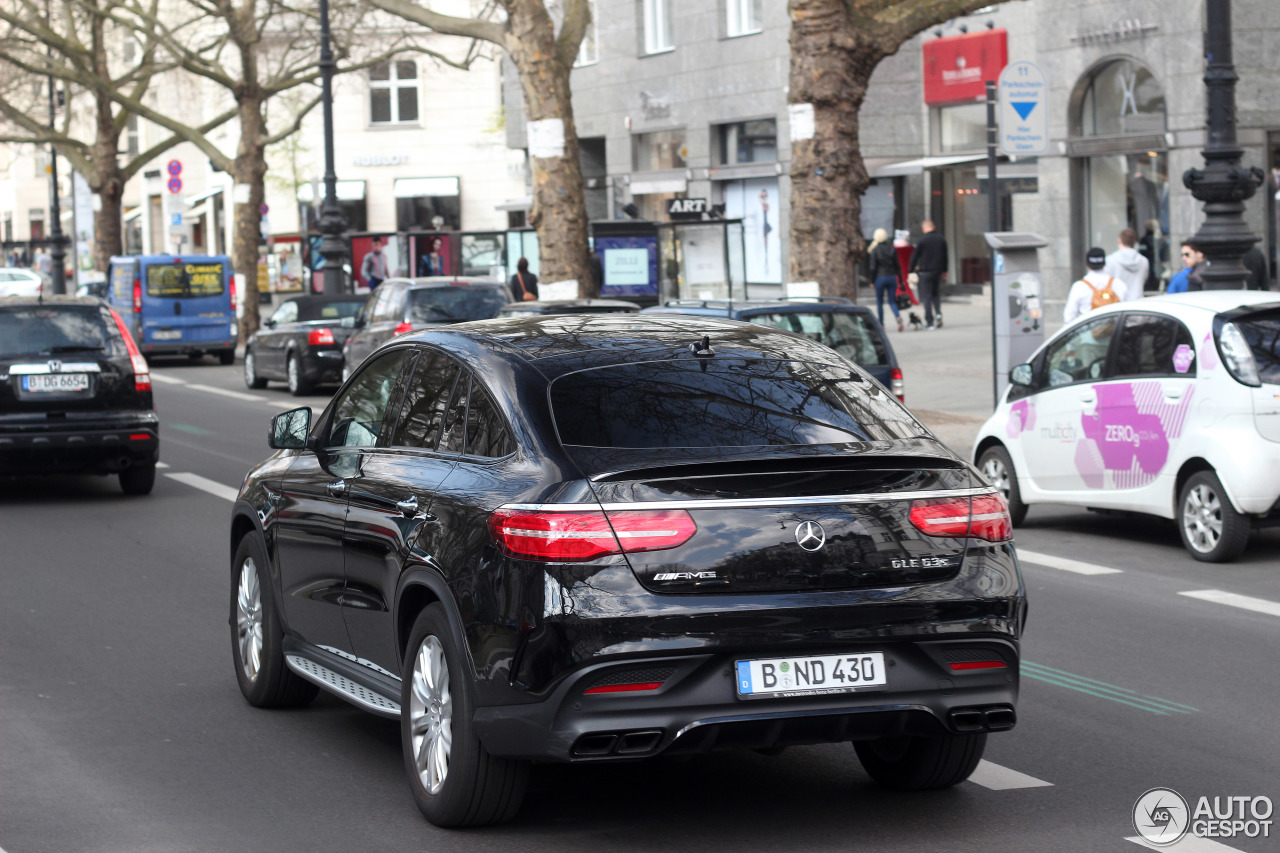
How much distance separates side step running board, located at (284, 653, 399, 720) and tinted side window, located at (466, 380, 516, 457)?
913 mm

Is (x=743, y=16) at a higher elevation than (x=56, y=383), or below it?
higher

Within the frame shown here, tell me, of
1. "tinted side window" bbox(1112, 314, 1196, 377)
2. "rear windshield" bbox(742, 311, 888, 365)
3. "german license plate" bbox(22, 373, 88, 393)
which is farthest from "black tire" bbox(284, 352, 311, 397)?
"tinted side window" bbox(1112, 314, 1196, 377)

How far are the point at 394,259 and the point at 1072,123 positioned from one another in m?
15.0

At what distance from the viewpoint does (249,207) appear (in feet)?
132

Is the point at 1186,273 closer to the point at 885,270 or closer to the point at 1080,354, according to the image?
the point at 1080,354

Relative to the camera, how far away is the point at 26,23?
42656 mm

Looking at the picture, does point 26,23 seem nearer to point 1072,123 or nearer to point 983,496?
point 1072,123

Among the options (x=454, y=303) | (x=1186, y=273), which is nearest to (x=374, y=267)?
(x=454, y=303)

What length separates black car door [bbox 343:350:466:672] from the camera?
228 inches

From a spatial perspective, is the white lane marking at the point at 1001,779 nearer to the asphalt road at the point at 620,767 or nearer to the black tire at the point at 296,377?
the asphalt road at the point at 620,767

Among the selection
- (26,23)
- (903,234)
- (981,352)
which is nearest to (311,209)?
(26,23)

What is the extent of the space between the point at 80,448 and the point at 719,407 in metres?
9.84

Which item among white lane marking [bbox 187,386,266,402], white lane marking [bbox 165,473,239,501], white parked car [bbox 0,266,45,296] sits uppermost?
white parked car [bbox 0,266,45,296]

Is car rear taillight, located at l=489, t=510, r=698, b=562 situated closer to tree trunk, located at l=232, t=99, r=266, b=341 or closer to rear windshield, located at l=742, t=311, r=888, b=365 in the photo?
rear windshield, located at l=742, t=311, r=888, b=365
